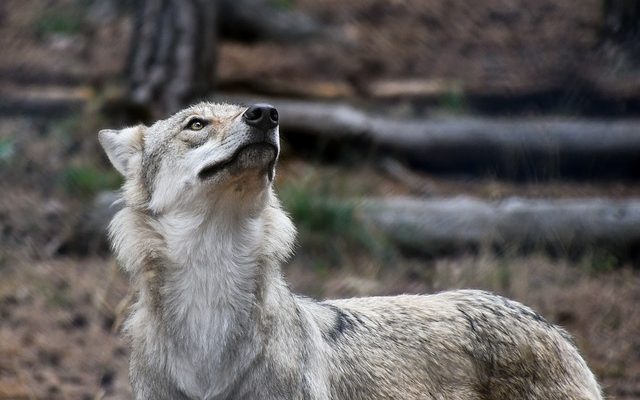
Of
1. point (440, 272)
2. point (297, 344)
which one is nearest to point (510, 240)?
point (440, 272)

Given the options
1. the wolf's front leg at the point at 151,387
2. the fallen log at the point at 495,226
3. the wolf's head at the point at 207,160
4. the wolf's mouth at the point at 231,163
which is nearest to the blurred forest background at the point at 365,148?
the fallen log at the point at 495,226

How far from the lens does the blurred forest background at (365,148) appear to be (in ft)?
28.6

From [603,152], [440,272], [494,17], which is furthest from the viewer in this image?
[494,17]

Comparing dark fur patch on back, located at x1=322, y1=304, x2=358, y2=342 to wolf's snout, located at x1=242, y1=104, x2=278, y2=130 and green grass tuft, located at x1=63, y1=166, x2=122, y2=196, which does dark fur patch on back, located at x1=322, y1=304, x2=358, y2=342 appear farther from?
green grass tuft, located at x1=63, y1=166, x2=122, y2=196

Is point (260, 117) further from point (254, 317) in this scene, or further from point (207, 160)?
point (254, 317)

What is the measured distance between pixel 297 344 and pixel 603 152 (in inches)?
294

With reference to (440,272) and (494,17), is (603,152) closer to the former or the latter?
(440,272)

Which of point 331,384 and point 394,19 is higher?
point 331,384

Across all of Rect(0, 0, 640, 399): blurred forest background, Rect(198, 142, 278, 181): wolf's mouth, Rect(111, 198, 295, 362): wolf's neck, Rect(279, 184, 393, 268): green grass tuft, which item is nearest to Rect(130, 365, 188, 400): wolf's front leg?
Rect(111, 198, 295, 362): wolf's neck

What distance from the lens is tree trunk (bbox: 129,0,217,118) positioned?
10961mm

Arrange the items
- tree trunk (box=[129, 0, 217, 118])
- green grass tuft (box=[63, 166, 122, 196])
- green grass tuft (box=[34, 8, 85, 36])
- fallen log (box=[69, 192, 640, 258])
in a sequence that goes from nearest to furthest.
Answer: fallen log (box=[69, 192, 640, 258]) < green grass tuft (box=[63, 166, 122, 196]) < tree trunk (box=[129, 0, 217, 118]) < green grass tuft (box=[34, 8, 85, 36])

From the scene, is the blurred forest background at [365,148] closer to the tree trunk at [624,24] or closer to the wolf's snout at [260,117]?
the tree trunk at [624,24]

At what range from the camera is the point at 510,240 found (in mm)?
9539

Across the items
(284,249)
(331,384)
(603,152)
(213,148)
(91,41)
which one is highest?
(213,148)
